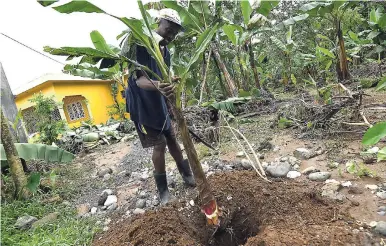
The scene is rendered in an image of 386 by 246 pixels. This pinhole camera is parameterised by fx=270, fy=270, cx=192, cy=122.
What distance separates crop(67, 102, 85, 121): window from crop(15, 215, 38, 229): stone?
A: 12.2m

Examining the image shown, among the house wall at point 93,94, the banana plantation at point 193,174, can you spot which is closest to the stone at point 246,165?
the banana plantation at point 193,174

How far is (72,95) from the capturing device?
42.8ft

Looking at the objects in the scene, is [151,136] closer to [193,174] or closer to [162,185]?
[162,185]

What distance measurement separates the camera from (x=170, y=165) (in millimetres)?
3672

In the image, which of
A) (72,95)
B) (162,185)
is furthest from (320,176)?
(72,95)

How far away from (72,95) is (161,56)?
41.7 feet

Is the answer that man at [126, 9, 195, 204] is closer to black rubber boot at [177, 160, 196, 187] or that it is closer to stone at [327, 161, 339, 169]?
black rubber boot at [177, 160, 196, 187]

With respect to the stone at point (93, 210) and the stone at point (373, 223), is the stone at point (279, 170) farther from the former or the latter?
the stone at point (93, 210)

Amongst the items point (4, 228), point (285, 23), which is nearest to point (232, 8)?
point (285, 23)

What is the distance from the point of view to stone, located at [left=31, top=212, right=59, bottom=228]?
257 centimetres

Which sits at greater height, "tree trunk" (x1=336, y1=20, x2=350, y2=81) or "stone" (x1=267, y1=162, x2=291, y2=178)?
"tree trunk" (x1=336, y1=20, x2=350, y2=81)

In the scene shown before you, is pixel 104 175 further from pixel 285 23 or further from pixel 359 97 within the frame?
pixel 285 23

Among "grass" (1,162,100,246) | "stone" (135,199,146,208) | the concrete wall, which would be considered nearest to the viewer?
"grass" (1,162,100,246)

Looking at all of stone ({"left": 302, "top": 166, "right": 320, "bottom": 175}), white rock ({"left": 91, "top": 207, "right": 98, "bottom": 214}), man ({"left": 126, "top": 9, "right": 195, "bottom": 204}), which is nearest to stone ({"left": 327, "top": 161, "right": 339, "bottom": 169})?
stone ({"left": 302, "top": 166, "right": 320, "bottom": 175})
